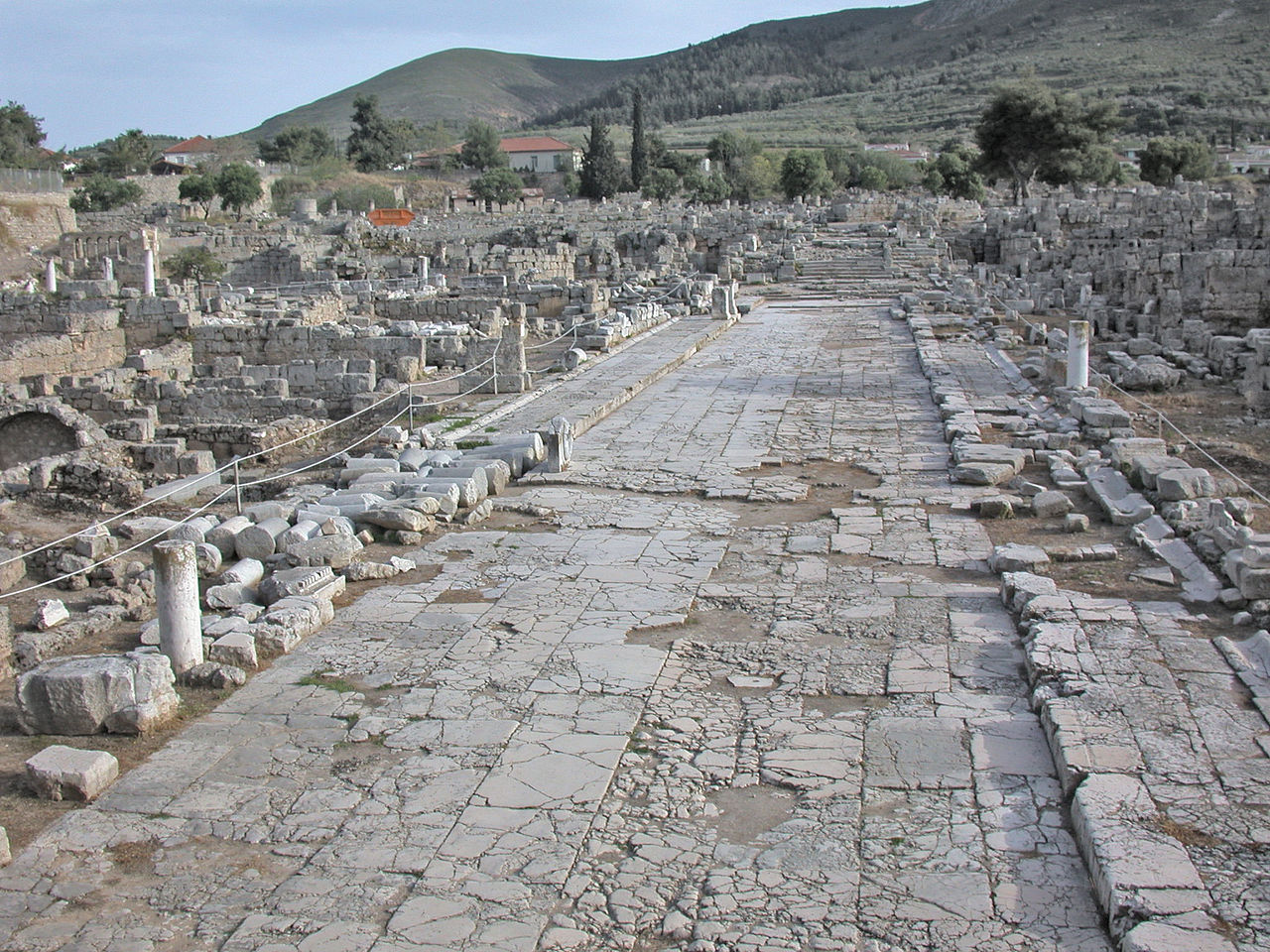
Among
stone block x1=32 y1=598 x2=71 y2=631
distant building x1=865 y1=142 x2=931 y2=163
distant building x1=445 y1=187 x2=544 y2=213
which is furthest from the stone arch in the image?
distant building x1=865 y1=142 x2=931 y2=163

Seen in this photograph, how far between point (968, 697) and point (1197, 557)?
2.66 m

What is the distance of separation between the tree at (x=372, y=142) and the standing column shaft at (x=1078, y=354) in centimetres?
8278

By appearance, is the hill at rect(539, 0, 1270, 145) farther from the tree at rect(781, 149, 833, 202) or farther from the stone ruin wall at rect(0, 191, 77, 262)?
the stone ruin wall at rect(0, 191, 77, 262)

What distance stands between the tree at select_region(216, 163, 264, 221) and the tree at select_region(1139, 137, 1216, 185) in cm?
4777

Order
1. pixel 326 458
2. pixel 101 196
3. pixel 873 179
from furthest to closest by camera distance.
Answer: pixel 873 179
pixel 101 196
pixel 326 458

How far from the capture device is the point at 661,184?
73000mm

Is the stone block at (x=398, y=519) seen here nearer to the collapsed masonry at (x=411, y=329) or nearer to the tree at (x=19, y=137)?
the collapsed masonry at (x=411, y=329)

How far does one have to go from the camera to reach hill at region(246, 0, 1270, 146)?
9900cm

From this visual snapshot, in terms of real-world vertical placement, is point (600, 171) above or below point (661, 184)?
above

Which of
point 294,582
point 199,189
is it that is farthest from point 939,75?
point 294,582

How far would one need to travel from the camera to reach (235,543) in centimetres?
805

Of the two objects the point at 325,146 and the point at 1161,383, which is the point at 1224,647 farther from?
the point at 325,146

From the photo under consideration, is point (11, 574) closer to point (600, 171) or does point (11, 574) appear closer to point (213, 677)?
point (213, 677)

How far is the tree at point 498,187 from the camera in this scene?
70.7 m
